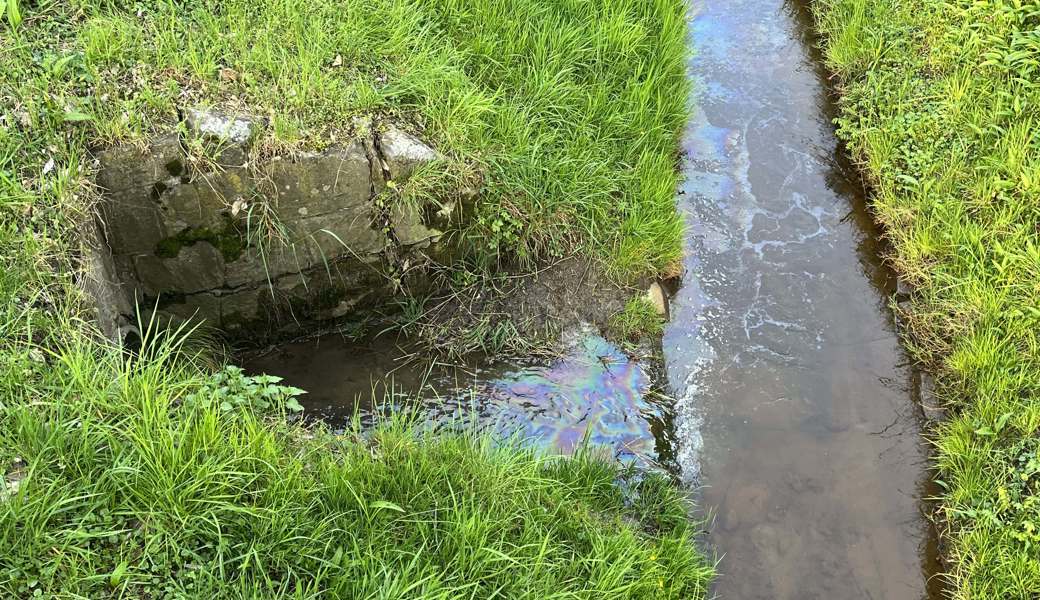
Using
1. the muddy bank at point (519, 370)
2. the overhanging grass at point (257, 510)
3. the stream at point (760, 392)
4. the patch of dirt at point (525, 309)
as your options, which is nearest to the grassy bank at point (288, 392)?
the overhanging grass at point (257, 510)

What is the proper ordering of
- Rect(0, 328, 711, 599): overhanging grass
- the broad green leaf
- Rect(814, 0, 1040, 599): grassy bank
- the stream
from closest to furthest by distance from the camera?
Rect(0, 328, 711, 599): overhanging grass < the broad green leaf < Rect(814, 0, 1040, 599): grassy bank < the stream

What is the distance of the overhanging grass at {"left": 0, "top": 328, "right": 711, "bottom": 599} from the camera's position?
268cm

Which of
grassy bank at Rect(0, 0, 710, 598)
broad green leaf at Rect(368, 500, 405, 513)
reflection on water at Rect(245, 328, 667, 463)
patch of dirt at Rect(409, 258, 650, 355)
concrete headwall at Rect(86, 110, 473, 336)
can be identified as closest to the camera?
grassy bank at Rect(0, 0, 710, 598)

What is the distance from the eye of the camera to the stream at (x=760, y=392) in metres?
3.99

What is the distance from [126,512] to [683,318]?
338 centimetres

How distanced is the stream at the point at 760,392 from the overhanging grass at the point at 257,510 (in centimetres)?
40

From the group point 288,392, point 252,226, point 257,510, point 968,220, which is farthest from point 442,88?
point 968,220

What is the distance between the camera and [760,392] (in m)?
4.62

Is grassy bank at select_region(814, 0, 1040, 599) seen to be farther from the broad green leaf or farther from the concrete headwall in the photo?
the concrete headwall

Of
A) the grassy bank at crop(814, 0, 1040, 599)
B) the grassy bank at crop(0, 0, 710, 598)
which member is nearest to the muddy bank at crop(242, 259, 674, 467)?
the grassy bank at crop(0, 0, 710, 598)

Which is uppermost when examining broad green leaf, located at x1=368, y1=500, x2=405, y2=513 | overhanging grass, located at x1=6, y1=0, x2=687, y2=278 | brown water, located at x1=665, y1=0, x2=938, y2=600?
overhanging grass, located at x1=6, y1=0, x2=687, y2=278

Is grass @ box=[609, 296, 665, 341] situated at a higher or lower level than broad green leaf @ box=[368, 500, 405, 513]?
lower

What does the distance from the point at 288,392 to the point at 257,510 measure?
2.23 ft

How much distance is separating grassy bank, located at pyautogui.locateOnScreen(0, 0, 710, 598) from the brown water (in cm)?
41
